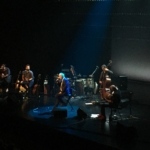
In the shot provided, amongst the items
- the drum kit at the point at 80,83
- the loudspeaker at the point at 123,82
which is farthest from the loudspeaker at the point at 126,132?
the drum kit at the point at 80,83

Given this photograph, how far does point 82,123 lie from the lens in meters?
9.69

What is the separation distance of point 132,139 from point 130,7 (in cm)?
676

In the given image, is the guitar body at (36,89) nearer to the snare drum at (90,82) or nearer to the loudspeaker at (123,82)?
the snare drum at (90,82)

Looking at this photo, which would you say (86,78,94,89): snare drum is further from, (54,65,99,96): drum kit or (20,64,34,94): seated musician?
(20,64,34,94): seated musician

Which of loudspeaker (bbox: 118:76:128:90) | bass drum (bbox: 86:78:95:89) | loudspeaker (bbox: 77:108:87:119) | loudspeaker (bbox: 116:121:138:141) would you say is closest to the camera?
loudspeaker (bbox: 116:121:138:141)

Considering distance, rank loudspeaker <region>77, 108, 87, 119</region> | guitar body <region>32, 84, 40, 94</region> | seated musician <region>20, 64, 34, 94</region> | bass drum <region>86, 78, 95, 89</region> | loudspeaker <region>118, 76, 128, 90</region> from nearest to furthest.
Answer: loudspeaker <region>77, 108, 87, 119</region>, loudspeaker <region>118, 76, 128, 90</region>, seated musician <region>20, 64, 34, 94</region>, bass drum <region>86, 78, 95, 89</region>, guitar body <region>32, 84, 40, 94</region>

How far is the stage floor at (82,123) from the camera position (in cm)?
793

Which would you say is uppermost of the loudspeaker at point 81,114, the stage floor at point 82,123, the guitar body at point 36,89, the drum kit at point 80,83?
the drum kit at point 80,83

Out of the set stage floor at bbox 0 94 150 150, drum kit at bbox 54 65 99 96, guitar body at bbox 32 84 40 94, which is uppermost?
drum kit at bbox 54 65 99 96

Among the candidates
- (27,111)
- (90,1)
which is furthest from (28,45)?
(27,111)

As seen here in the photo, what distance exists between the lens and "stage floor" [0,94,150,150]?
793 centimetres

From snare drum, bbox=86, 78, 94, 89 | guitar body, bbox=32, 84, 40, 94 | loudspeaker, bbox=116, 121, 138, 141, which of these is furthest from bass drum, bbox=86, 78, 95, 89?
loudspeaker, bbox=116, 121, 138, 141

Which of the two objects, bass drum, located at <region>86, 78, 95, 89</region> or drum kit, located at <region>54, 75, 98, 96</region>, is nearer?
drum kit, located at <region>54, 75, 98, 96</region>

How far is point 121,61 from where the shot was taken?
45.5 ft
